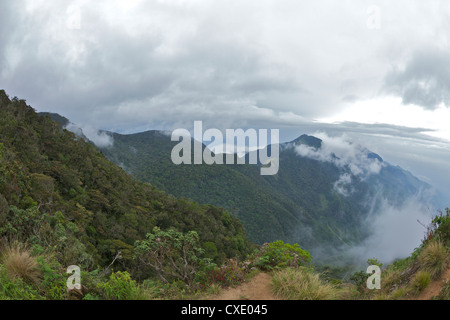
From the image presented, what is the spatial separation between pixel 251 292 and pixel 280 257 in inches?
68.5

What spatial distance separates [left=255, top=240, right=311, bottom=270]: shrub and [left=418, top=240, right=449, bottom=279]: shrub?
2.72m

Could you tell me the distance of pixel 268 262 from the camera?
6898 millimetres

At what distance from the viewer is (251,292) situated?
5457 mm

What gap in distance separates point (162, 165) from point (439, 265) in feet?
426

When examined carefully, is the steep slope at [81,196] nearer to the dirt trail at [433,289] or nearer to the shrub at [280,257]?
the shrub at [280,257]

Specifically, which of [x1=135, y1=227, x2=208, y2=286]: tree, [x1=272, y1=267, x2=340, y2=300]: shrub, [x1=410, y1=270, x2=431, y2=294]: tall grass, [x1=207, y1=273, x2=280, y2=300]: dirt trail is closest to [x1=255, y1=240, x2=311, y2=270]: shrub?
[x1=207, y1=273, x2=280, y2=300]: dirt trail

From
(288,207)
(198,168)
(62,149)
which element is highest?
(62,149)

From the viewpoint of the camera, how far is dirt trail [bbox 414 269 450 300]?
4446 mm

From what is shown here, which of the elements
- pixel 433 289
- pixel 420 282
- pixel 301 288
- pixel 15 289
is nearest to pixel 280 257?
pixel 301 288

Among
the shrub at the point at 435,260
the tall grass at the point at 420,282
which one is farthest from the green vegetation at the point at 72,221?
the shrub at the point at 435,260

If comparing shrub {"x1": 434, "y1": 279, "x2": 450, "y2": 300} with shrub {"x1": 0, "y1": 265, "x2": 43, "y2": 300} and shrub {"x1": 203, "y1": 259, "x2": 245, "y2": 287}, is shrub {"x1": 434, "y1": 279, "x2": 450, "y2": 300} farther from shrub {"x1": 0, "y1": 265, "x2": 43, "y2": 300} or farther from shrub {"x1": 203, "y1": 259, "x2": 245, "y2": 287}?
shrub {"x1": 0, "y1": 265, "x2": 43, "y2": 300}

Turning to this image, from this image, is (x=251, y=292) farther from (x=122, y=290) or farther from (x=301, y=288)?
(x=122, y=290)
